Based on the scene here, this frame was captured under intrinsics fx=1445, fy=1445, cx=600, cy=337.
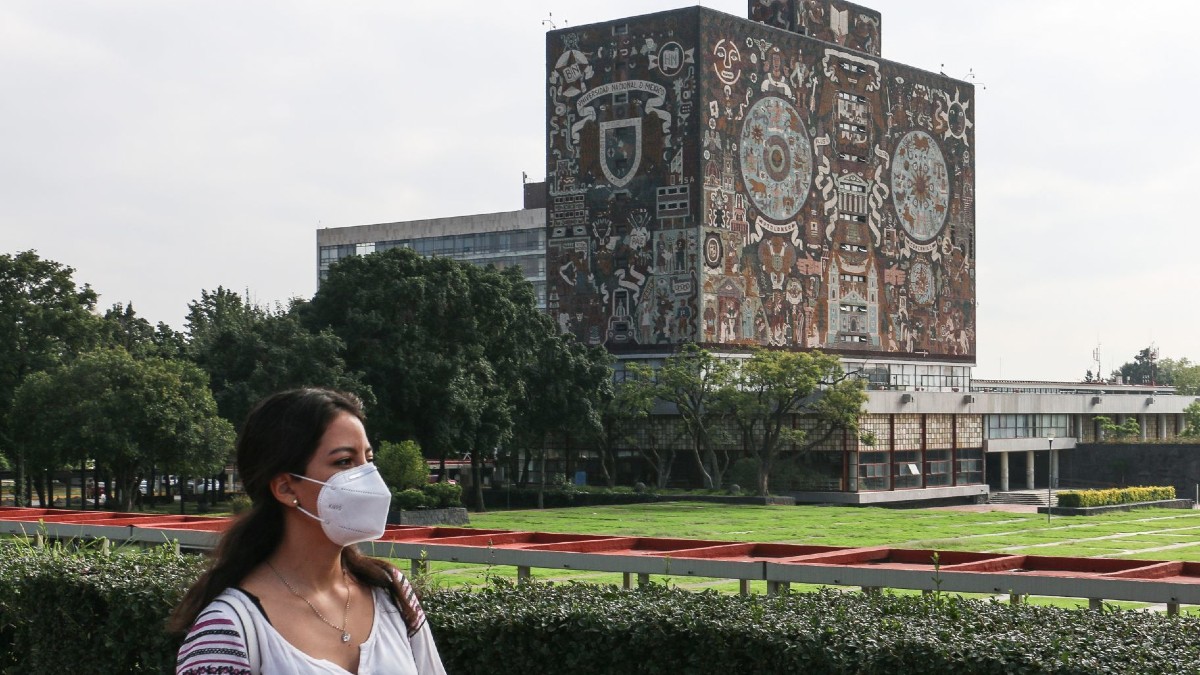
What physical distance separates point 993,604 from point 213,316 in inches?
2436

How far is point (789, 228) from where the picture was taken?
59.9 metres

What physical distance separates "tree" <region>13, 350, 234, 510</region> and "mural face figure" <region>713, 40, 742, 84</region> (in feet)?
86.2

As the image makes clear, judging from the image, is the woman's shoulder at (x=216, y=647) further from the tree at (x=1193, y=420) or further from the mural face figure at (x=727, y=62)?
the tree at (x=1193, y=420)

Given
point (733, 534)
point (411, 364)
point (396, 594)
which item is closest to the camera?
point (396, 594)

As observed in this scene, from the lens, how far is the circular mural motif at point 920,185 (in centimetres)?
6581

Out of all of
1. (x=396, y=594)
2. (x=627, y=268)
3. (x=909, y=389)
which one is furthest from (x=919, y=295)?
(x=396, y=594)

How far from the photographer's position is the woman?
3.82 meters

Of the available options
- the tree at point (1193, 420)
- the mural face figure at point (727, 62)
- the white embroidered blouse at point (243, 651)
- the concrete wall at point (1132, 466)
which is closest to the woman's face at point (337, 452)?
the white embroidered blouse at point (243, 651)

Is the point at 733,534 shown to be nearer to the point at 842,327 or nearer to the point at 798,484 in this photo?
the point at 798,484

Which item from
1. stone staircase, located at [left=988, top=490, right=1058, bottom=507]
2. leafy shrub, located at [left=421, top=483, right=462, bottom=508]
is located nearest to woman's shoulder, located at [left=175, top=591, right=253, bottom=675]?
leafy shrub, located at [left=421, top=483, right=462, bottom=508]

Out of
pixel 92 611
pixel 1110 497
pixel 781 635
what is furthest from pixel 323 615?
pixel 1110 497

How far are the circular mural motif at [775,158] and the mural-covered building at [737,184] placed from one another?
0.23 ft

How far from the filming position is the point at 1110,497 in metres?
48.6

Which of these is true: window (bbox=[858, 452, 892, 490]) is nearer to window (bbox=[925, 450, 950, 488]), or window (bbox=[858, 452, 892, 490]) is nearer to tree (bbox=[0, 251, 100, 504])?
window (bbox=[925, 450, 950, 488])
